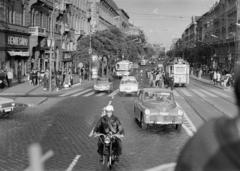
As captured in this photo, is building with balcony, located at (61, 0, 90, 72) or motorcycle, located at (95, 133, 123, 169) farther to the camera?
building with balcony, located at (61, 0, 90, 72)

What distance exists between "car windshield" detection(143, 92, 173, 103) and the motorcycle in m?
7.28

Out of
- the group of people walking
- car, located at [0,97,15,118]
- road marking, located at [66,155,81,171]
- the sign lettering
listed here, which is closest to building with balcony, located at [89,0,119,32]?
the sign lettering

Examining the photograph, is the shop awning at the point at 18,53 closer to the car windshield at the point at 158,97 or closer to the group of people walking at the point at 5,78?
the group of people walking at the point at 5,78

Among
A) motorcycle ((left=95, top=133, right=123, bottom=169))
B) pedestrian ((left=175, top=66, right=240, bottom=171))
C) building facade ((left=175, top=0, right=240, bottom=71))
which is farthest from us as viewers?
building facade ((left=175, top=0, right=240, bottom=71))

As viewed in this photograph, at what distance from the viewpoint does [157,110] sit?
15.8 metres

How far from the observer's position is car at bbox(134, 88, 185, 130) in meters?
15.6

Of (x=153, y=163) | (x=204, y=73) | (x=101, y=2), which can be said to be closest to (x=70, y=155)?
(x=153, y=163)

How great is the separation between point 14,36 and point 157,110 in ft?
91.3

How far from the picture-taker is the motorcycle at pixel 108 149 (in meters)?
9.53

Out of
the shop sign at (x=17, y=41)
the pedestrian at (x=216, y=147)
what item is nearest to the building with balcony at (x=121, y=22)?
the shop sign at (x=17, y=41)

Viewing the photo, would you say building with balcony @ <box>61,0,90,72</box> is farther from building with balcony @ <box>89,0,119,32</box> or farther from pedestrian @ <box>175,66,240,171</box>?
pedestrian @ <box>175,66,240,171</box>

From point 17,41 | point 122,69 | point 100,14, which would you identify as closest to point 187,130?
point 17,41

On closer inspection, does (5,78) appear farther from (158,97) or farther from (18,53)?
(158,97)

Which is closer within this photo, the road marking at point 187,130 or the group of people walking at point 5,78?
the road marking at point 187,130
